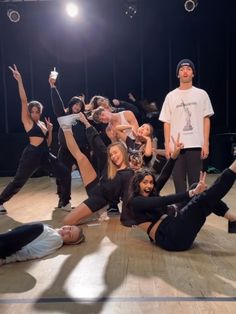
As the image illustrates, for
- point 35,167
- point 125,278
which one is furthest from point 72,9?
point 125,278

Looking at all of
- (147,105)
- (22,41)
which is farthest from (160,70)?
(22,41)

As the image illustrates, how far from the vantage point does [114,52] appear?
857 centimetres

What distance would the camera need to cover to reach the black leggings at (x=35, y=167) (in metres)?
4.14

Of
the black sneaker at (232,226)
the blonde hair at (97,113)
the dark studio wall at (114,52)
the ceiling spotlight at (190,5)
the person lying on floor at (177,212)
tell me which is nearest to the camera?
the person lying on floor at (177,212)

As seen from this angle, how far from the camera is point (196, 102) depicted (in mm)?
3311

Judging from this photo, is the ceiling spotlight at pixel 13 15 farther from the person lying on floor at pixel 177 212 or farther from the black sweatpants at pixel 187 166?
the person lying on floor at pixel 177 212

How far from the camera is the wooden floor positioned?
6.20ft

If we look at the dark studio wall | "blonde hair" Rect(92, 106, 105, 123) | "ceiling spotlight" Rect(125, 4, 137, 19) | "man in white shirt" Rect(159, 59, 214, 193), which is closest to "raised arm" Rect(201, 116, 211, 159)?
"man in white shirt" Rect(159, 59, 214, 193)

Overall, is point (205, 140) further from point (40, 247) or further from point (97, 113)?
point (40, 247)

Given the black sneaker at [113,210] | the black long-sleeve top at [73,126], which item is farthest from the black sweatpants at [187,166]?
the black long-sleeve top at [73,126]

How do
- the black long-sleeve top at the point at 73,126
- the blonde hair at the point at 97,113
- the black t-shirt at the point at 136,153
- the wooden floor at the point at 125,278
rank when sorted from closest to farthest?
the wooden floor at the point at 125,278
the black t-shirt at the point at 136,153
the blonde hair at the point at 97,113
the black long-sleeve top at the point at 73,126

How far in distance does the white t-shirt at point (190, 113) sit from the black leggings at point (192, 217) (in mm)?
750

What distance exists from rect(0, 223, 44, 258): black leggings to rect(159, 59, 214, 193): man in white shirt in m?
1.33

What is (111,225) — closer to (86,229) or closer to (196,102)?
(86,229)
